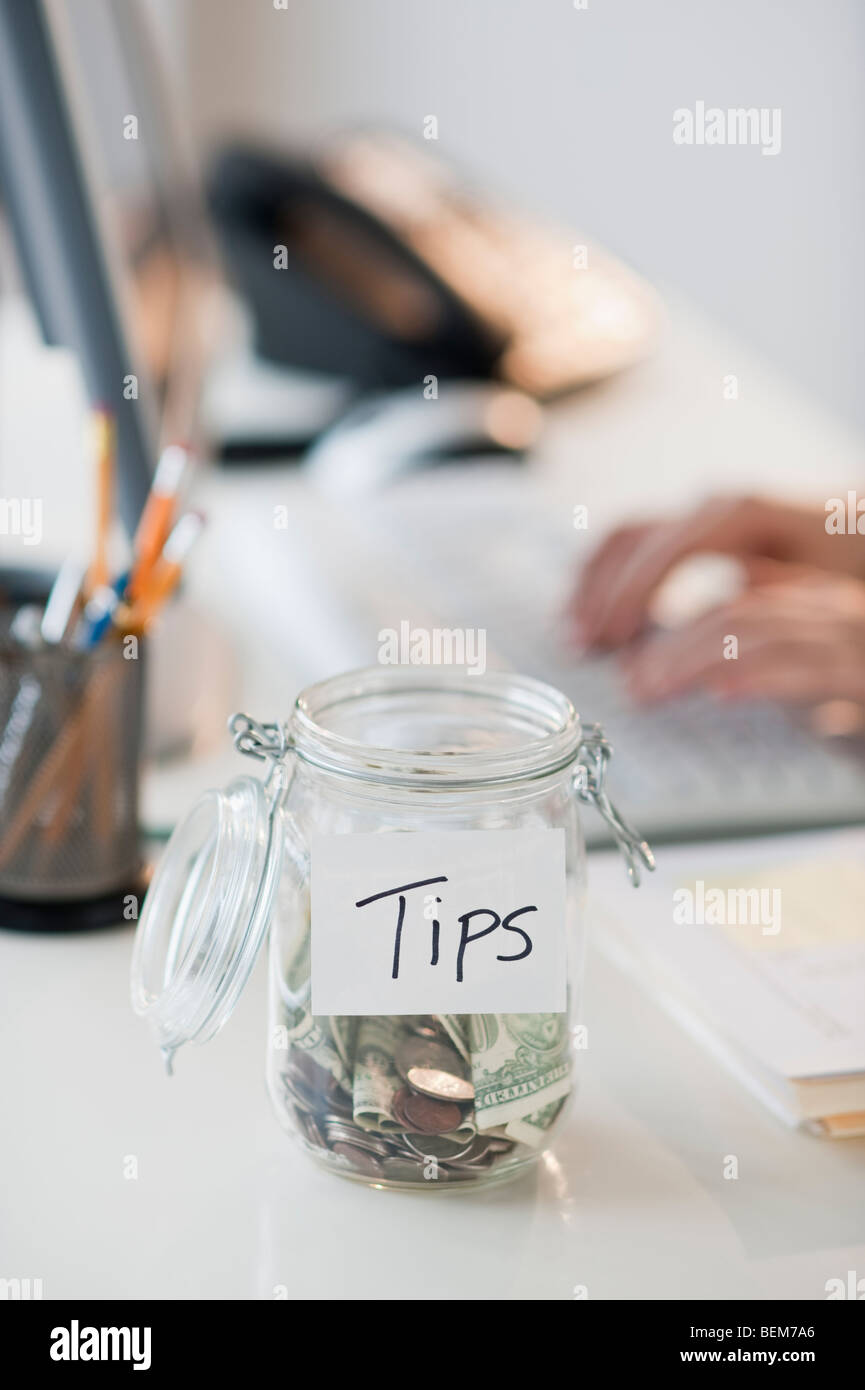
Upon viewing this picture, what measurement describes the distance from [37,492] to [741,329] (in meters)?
2.27

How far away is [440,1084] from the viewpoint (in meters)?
0.43

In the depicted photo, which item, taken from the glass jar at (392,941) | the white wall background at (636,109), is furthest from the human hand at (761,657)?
the white wall background at (636,109)

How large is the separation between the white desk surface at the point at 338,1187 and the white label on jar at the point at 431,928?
2.9 inches

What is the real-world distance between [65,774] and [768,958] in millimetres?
308

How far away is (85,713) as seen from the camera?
0.59m

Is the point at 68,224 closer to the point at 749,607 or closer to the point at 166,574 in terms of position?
the point at 166,574

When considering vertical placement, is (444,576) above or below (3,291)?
below

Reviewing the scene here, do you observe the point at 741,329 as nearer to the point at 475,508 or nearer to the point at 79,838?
the point at 475,508

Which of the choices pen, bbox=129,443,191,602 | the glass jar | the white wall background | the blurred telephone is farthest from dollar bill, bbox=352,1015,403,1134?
the white wall background

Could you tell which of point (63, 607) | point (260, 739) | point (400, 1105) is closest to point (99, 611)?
point (63, 607)

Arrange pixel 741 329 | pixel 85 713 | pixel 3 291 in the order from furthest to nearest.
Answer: pixel 741 329
pixel 3 291
pixel 85 713

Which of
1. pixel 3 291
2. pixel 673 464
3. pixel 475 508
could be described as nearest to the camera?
pixel 475 508

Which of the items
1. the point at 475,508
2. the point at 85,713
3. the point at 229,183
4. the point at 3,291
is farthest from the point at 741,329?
the point at 85,713

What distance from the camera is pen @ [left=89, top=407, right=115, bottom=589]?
2.10ft
